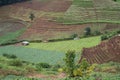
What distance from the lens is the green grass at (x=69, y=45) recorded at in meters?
55.1

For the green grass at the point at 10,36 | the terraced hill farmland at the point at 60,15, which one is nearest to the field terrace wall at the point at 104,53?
the terraced hill farmland at the point at 60,15

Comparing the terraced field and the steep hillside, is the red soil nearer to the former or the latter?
the steep hillside

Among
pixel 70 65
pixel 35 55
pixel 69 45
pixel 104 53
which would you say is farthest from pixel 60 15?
pixel 70 65

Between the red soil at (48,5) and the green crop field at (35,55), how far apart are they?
19.8 metres

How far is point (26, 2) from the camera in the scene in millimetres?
80562

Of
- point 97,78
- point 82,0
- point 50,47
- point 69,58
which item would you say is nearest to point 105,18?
point 82,0

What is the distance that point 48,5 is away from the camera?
7744 cm

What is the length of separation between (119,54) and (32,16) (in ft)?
104

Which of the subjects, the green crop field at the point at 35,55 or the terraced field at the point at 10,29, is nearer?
the green crop field at the point at 35,55

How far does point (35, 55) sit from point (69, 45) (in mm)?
6942

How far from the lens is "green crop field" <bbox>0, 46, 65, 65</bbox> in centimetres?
4894

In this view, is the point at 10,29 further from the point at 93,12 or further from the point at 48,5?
the point at 93,12

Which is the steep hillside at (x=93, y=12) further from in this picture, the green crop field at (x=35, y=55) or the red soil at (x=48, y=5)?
the green crop field at (x=35, y=55)

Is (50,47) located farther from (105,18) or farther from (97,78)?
(97,78)
